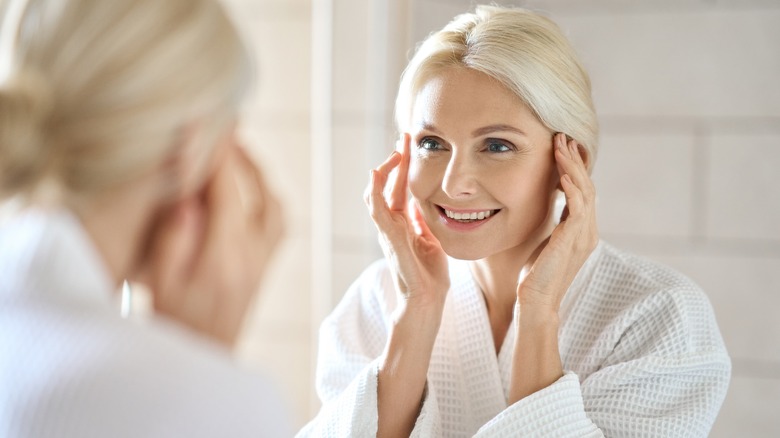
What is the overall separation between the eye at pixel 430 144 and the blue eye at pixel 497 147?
3.5 inches

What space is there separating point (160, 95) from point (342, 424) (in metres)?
0.72

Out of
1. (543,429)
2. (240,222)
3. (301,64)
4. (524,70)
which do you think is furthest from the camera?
(301,64)

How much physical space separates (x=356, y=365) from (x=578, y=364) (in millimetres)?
366

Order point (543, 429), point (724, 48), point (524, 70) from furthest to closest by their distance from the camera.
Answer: point (724, 48) < point (524, 70) < point (543, 429)

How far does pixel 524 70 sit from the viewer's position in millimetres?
1321

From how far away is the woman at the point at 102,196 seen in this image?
67cm

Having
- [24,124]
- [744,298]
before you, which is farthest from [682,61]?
[24,124]

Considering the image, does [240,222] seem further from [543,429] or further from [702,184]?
[702,184]

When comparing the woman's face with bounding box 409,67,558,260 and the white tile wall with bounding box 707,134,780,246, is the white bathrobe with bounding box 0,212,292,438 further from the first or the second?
the white tile wall with bounding box 707,134,780,246

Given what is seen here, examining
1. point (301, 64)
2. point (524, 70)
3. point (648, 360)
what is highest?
point (301, 64)

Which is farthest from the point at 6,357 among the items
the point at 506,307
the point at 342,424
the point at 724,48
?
the point at 724,48

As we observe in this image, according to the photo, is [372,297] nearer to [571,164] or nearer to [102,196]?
[571,164]

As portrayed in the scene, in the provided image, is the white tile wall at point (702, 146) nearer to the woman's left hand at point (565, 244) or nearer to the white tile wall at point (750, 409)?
the white tile wall at point (750, 409)

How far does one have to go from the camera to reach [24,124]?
0.71 metres
